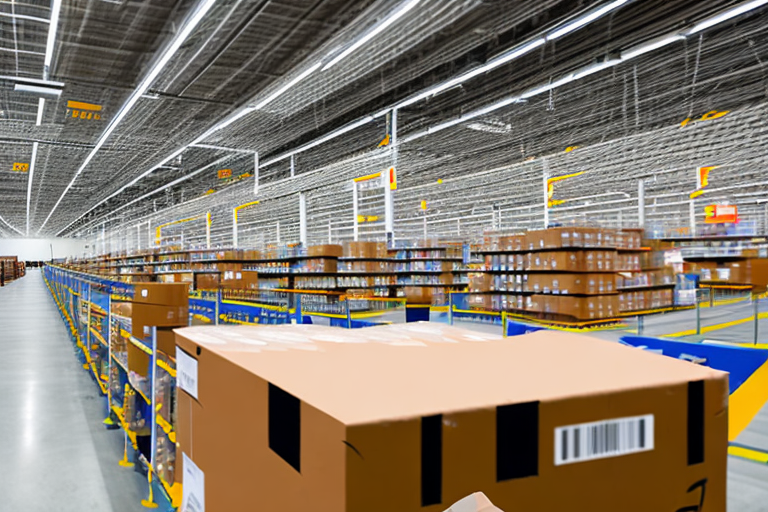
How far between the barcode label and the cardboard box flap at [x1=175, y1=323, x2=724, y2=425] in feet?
0.15

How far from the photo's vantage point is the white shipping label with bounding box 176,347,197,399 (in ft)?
3.68

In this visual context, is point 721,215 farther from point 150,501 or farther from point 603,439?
point 603,439

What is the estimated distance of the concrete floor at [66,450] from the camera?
327 cm

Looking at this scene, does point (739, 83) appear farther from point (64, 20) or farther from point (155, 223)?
point (155, 223)

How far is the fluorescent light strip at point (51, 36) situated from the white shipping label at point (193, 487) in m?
6.09

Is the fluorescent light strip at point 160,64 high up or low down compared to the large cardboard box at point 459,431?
up

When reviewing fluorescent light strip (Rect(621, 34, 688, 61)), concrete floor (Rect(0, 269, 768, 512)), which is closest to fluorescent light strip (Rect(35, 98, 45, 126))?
concrete floor (Rect(0, 269, 768, 512))

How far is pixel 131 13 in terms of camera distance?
244 inches

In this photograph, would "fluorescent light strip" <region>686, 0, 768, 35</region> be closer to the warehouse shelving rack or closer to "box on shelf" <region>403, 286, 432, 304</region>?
the warehouse shelving rack

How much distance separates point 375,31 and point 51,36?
3889mm

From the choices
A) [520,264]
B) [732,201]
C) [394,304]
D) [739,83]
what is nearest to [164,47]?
[520,264]

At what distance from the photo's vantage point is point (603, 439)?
28.6 inches

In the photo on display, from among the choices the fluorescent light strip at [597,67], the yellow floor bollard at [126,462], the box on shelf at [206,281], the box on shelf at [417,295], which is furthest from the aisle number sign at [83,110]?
the fluorescent light strip at [597,67]

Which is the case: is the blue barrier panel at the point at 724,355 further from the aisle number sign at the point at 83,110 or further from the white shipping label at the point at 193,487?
the aisle number sign at the point at 83,110
